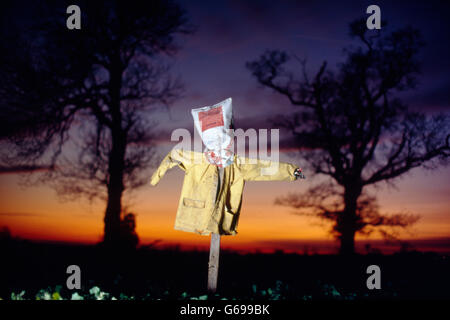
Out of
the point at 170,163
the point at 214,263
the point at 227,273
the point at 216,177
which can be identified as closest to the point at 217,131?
the point at 216,177

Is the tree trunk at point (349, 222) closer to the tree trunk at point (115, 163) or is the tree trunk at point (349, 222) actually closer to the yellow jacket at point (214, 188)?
the yellow jacket at point (214, 188)

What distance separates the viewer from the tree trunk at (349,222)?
10.1 metres

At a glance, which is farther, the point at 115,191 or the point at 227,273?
the point at 115,191

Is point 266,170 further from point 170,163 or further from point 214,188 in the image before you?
point 170,163

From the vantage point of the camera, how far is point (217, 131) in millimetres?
5387

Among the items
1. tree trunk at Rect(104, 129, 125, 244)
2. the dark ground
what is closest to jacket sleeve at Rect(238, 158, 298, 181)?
the dark ground

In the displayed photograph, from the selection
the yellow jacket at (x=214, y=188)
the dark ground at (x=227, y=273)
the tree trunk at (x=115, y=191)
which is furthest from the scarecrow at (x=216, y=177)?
the tree trunk at (x=115, y=191)

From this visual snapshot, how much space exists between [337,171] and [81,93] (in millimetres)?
7006

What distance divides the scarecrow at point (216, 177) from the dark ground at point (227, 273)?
1.26 meters

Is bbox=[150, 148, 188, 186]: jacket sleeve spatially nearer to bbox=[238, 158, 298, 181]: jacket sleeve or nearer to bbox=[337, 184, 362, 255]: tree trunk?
bbox=[238, 158, 298, 181]: jacket sleeve

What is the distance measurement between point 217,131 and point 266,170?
0.90 meters

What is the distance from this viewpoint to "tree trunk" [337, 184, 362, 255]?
33.1 feet

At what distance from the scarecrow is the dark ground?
1.26 meters
